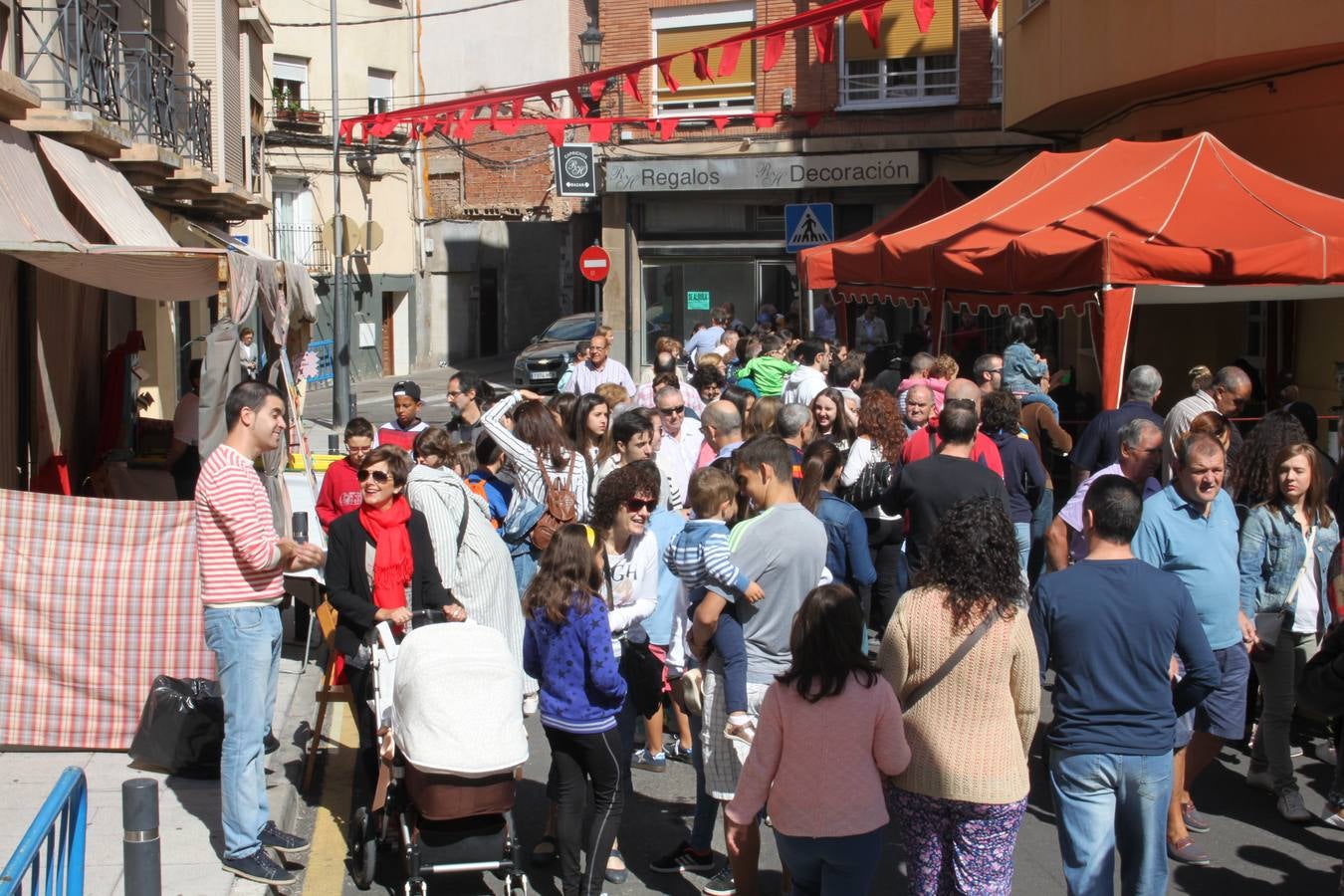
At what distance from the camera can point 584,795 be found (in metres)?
5.23

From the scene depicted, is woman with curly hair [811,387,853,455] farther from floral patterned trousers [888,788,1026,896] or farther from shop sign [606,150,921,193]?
shop sign [606,150,921,193]

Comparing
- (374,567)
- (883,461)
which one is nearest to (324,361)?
(883,461)

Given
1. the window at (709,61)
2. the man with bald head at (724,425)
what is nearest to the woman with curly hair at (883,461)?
the man with bald head at (724,425)

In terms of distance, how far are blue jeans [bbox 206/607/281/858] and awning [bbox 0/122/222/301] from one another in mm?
2950

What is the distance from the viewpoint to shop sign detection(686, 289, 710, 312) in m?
26.3

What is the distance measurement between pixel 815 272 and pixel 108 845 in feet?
35.8

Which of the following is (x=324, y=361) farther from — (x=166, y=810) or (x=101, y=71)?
(x=166, y=810)

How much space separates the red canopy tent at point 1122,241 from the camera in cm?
973

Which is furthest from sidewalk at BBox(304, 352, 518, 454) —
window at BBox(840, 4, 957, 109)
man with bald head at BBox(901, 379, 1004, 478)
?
man with bald head at BBox(901, 379, 1004, 478)

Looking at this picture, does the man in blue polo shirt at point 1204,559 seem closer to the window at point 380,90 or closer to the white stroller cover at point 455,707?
the white stroller cover at point 455,707

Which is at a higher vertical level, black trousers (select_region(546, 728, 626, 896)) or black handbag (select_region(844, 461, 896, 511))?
black handbag (select_region(844, 461, 896, 511))

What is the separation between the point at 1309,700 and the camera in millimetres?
4230

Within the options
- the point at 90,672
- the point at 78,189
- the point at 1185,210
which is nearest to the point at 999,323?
the point at 1185,210

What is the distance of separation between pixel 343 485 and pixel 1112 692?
5.39 m
